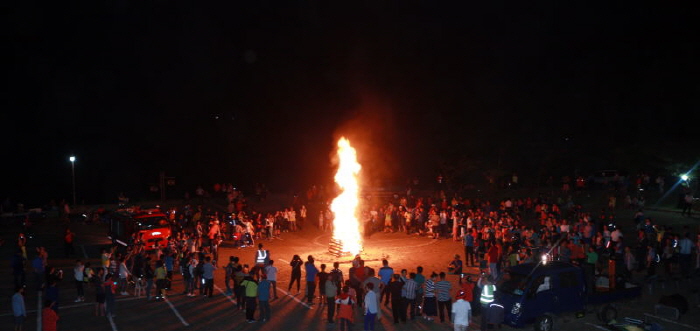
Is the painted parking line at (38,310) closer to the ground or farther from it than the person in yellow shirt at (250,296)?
closer to the ground

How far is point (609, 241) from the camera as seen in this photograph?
823 inches

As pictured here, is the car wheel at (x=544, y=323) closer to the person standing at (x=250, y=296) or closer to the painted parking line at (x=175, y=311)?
the person standing at (x=250, y=296)

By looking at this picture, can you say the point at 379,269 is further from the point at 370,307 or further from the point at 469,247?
the point at 469,247

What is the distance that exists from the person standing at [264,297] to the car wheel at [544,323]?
6742 mm

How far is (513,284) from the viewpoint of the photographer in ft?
44.0

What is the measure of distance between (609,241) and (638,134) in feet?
96.1

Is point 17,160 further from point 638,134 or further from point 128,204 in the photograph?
point 638,134

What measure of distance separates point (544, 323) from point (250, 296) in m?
7.32

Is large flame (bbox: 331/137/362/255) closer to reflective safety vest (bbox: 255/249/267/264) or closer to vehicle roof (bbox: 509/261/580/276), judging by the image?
reflective safety vest (bbox: 255/249/267/264)

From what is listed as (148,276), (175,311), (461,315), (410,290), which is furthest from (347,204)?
(461,315)

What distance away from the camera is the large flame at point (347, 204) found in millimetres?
24906

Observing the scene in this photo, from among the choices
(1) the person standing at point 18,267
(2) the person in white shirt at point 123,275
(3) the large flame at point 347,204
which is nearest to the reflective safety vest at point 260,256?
→ (2) the person in white shirt at point 123,275

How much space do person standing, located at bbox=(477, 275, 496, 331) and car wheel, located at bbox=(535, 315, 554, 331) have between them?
3.76ft

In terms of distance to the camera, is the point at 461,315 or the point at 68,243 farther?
the point at 68,243
